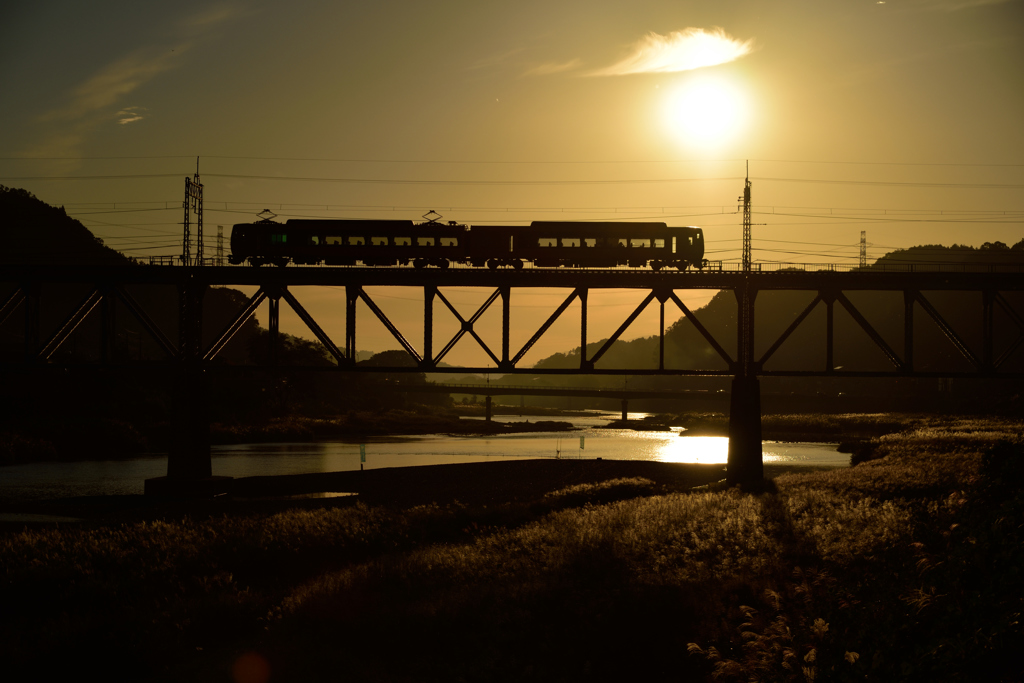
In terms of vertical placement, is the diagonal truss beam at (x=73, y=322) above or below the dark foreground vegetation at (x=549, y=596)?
above

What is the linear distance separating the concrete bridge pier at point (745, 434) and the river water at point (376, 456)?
894 inches

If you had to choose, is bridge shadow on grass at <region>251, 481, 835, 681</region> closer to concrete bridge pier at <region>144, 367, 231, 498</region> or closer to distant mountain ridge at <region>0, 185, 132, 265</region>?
concrete bridge pier at <region>144, 367, 231, 498</region>

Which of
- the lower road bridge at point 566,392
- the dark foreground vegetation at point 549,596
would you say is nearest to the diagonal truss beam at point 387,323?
the dark foreground vegetation at point 549,596

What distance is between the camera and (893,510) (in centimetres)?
2373

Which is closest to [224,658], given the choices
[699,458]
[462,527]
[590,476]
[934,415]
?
[462,527]

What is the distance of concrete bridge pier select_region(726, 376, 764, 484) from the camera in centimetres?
4069

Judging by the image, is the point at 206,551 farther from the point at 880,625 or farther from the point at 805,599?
the point at 880,625

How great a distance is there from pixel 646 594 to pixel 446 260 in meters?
28.2

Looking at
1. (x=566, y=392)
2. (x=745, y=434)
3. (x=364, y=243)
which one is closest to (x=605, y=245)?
(x=745, y=434)

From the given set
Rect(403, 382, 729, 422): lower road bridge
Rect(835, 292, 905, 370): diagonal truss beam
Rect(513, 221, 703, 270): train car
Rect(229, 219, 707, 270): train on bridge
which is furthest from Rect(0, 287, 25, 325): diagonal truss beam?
Rect(403, 382, 729, 422): lower road bridge

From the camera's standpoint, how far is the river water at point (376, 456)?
1908 inches

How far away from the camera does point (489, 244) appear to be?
43250 millimetres

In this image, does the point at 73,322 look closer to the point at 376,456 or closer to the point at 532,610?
the point at 532,610

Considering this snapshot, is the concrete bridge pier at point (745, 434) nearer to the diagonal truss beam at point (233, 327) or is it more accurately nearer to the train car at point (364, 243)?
the train car at point (364, 243)
